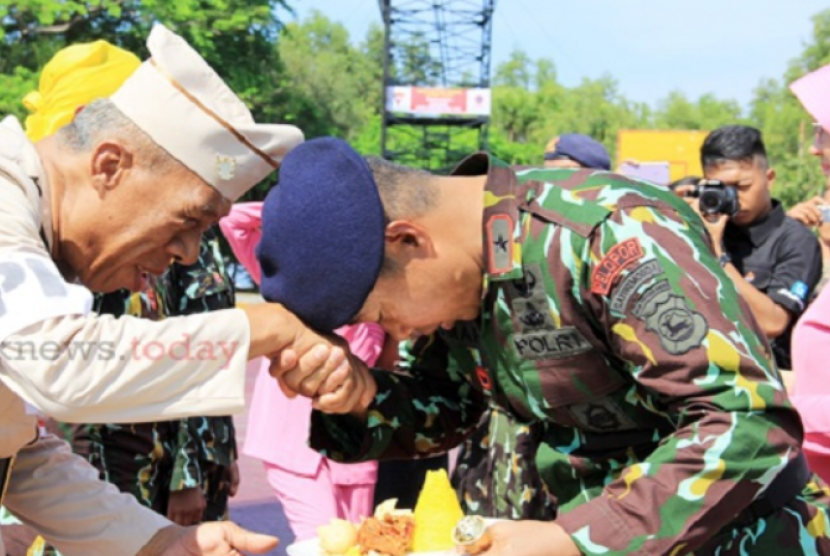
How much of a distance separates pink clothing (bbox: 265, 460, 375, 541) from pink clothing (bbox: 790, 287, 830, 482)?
2097 mm

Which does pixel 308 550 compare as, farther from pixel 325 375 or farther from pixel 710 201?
pixel 710 201

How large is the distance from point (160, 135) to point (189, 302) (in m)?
1.69

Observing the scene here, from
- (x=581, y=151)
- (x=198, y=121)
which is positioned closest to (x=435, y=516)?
(x=198, y=121)

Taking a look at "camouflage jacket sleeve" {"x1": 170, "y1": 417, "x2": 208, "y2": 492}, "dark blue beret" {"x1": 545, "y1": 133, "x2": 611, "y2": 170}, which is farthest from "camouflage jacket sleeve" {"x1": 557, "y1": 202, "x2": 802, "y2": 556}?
"dark blue beret" {"x1": 545, "y1": 133, "x2": 611, "y2": 170}

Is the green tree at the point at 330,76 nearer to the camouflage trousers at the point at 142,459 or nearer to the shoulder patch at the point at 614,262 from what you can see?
the camouflage trousers at the point at 142,459

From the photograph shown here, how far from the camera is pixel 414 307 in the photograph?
266 cm

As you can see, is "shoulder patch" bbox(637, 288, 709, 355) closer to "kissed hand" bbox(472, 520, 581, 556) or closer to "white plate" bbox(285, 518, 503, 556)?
"kissed hand" bbox(472, 520, 581, 556)

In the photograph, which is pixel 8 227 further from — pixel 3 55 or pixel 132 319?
pixel 3 55

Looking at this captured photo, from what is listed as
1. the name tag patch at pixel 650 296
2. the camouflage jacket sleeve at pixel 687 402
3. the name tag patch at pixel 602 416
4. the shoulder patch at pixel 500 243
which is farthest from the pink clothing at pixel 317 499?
the name tag patch at pixel 650 296

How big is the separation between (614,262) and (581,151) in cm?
389

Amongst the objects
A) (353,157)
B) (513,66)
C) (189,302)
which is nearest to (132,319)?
(353,157)

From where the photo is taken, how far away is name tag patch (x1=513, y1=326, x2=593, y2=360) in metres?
2.45

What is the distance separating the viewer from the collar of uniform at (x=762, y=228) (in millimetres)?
5434

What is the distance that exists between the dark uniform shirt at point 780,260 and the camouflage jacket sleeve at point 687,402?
9.86ft
